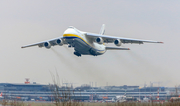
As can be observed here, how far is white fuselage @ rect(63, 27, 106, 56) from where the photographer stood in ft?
93.1

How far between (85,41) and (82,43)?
0.59 meters

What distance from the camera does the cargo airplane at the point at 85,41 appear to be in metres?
28.6

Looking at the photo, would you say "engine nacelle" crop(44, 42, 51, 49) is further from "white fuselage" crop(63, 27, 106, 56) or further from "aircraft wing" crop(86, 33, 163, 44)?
"aircraft wing" crop(86, 33, 163, 44)

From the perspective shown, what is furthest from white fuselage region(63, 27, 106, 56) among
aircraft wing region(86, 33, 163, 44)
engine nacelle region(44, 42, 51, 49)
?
engine nacelle region(44, 42, 51, 49)

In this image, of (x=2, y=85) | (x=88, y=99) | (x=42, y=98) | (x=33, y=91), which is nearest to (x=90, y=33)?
(x=88, y=99)

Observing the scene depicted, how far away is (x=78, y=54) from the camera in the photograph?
3216cm

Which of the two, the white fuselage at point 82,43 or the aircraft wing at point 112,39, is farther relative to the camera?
the aircraft wing at point 112,39

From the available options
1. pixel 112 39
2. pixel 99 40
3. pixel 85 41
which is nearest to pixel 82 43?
pixel 85 41

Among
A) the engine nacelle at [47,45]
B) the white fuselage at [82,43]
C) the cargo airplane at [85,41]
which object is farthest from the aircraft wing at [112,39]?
the engine nacelle at [47,45]

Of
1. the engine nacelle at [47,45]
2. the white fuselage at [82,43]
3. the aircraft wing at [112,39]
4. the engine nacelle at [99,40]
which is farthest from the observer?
the engine nacelle at [47,45]

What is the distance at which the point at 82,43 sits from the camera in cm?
2947

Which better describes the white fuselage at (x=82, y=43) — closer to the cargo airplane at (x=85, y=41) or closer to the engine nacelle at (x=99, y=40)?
the cargo airplane at (x=85, y=41)

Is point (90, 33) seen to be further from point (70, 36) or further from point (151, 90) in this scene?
point (151, 90)

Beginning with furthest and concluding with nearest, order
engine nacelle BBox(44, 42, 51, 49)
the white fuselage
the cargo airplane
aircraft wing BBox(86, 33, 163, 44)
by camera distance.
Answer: engine nacelle BBox(44, 42, 51, 49), aircraft wing BBox(86, 33, 163, 44), the cargo airplane, the white fuselage
